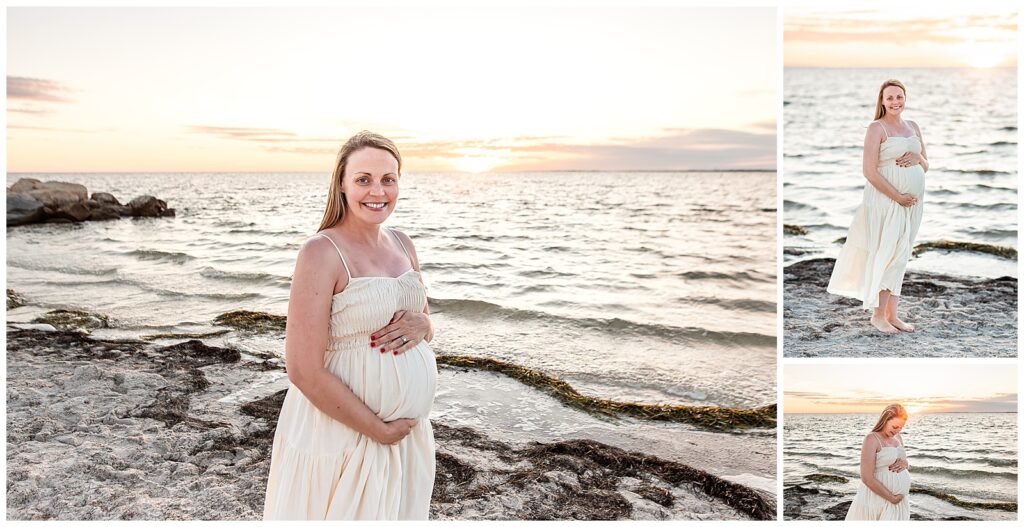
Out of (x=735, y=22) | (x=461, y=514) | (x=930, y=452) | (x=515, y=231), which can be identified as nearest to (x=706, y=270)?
(x=515, y=231)

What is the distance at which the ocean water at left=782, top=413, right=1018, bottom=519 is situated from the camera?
15.1 ft

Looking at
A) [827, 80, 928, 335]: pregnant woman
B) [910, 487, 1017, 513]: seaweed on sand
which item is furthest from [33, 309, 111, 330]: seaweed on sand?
[910, 487, 1017, 513]: seaweed on sand

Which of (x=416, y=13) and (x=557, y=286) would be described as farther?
(x=416, y=13)

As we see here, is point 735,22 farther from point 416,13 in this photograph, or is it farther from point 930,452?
point 930,452

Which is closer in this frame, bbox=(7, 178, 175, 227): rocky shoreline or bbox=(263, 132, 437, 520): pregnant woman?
bbox=(263, 132, 437, 520): pregnant woman

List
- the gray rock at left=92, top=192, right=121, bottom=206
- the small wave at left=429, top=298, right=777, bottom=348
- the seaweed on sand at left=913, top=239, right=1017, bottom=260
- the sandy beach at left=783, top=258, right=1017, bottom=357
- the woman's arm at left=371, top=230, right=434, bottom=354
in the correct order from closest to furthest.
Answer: the woman's arm at left=371, top=230, right=434, bottom=354
the sandy beach at left=783, top=258, right=1017, bottom=357
the seaweed on sand at left=913, top=239, right=1017, bottom=260
the small wave at left=429, top=298, right=777, bottom=348
the gray rock at left=92, top=192, right=121, bottom=206

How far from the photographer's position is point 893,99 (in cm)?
424

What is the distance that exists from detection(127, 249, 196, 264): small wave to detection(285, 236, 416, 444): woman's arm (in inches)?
447

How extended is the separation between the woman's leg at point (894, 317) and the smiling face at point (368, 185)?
345cm

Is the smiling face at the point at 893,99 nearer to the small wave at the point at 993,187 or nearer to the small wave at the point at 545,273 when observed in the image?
the small wave at the point at 993,187

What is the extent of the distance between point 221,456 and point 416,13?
32.2ft

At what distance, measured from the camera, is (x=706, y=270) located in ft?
42.7

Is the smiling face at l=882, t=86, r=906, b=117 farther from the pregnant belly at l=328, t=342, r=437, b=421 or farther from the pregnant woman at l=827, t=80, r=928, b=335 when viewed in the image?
the pregnant belly at l=328, t=342, r=437, b=421

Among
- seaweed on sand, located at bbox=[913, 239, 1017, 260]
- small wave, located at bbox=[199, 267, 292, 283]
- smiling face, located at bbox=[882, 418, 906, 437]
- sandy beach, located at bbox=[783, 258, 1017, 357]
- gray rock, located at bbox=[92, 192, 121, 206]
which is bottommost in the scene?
small wave, located at bbox=[199, 267, 292, 283]
